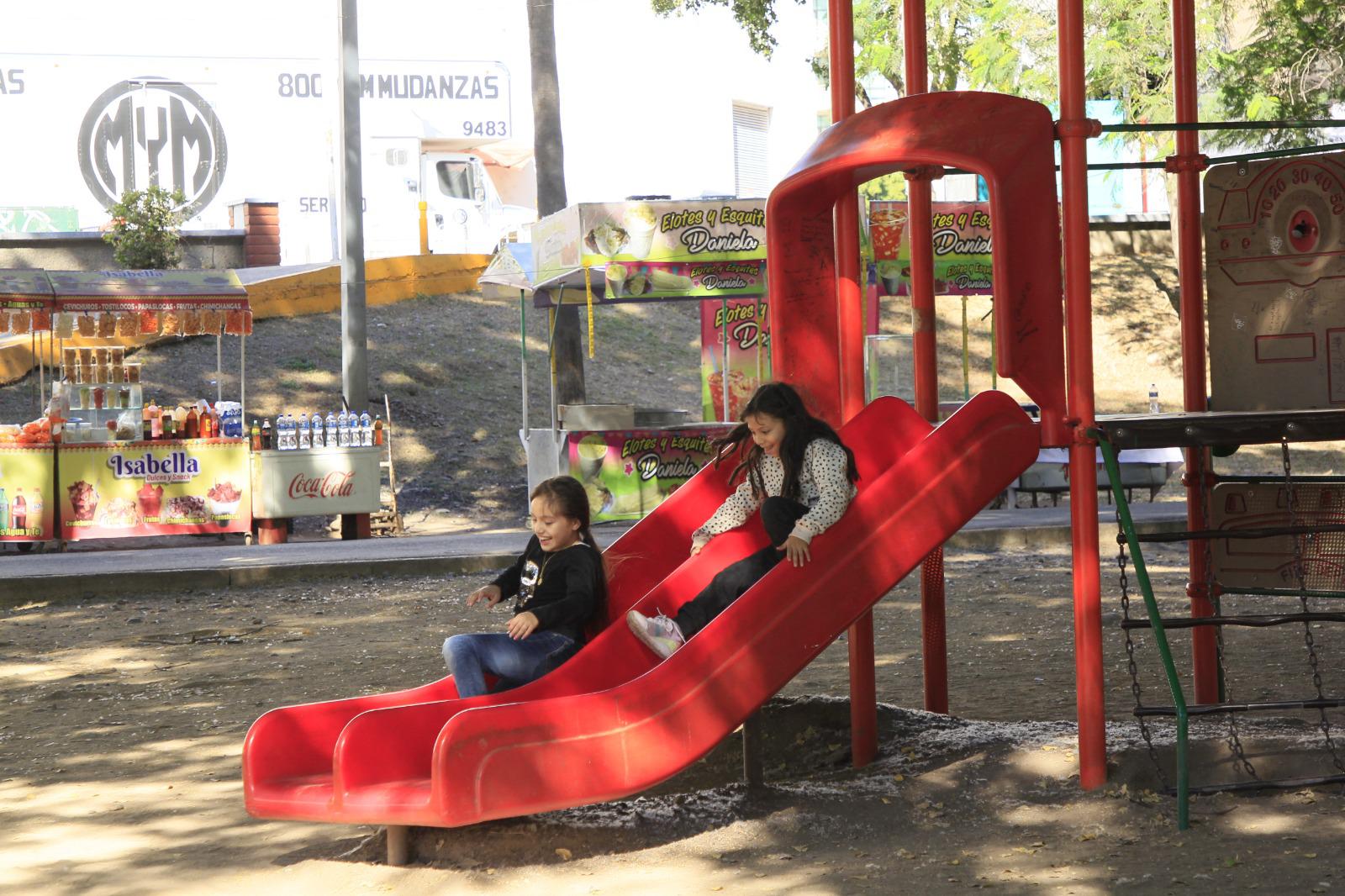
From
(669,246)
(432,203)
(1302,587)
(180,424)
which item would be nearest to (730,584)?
(1302,587)

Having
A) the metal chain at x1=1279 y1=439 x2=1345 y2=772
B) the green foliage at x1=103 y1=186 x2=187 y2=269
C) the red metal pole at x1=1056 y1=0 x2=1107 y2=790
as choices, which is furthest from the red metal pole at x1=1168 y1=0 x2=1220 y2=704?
the green foliage at x1=103 y1=186 x2=187 y2=269

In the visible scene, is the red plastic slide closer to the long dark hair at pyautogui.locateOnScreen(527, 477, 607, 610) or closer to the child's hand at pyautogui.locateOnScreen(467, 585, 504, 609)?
the long dark hair at pyautogui.locateOnScreen(527, 477, 607, 610)

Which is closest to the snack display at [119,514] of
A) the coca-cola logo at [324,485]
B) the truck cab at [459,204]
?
the coca-cola logo at [324,485]

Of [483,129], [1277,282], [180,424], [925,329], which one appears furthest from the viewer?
[483,129]

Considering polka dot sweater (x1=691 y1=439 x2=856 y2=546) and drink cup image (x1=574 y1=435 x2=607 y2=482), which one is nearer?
polka dot sweater (x1=691 y1=439 x2=856 y2=546)

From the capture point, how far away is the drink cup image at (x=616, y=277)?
45.9ft

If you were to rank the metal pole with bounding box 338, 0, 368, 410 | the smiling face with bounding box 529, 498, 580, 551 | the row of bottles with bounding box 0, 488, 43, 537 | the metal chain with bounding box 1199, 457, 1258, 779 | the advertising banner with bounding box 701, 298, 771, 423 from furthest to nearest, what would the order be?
the metal pole with bounding box 338, 0, 368, 410 < the advertising banner with bounding box 701, 298, 771, 423 < the row of bottles with bounding box 0, 488, 43, 537 < the smiling face with bounding box 529, 498, 580, 551 < the metal chain with bounding box 1199, 457, 1258, 779

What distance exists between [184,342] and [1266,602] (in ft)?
57.7

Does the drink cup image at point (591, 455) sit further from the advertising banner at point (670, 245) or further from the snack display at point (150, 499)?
the snack display at point (150, 499)

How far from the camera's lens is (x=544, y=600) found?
5621mm

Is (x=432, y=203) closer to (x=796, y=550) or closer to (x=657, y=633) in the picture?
(x=657, y=633)

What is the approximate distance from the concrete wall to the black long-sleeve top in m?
21.0

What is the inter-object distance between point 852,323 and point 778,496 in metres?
1.11

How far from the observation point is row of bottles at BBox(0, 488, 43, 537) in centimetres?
1459
